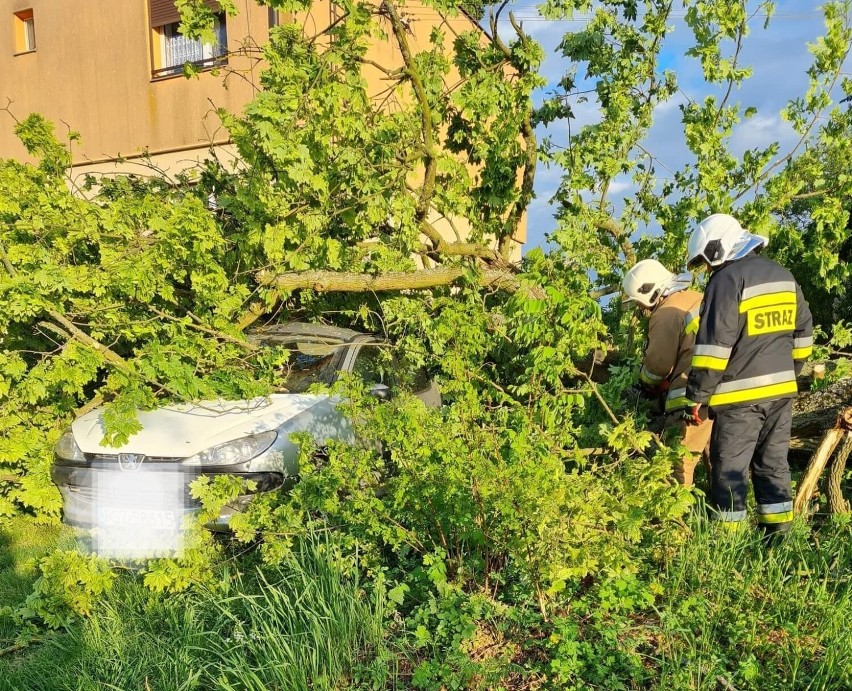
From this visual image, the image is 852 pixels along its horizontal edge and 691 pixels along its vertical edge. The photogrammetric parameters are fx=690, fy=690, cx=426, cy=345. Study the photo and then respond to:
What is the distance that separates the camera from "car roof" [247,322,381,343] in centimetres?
559

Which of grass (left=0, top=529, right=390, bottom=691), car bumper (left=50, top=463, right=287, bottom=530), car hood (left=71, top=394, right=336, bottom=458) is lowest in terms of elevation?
grass (left=0, top=529, right=390, bottom=691)

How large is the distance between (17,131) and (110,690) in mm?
4880

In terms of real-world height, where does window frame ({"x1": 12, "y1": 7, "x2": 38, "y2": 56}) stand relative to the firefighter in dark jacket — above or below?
above

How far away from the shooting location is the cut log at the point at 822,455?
4.28 m

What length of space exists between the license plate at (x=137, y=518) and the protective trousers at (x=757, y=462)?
316 cm

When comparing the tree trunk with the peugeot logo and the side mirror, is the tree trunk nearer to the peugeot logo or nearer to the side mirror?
the side mirror

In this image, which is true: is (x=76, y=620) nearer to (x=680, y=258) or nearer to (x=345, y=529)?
(x=345, y=529)

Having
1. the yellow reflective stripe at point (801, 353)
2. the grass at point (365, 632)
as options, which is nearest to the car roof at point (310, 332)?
the grass at point (365, 632)

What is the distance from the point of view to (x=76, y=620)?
3.73 meters

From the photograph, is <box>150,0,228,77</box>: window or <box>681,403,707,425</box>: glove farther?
<box>150,0,228,77</box>: window

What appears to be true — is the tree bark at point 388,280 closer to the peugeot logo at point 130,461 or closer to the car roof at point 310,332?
the car roof at point 310,332

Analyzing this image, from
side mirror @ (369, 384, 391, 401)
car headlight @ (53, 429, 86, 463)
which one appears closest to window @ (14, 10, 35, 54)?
car headlight @ (53, 429, 86, 463)

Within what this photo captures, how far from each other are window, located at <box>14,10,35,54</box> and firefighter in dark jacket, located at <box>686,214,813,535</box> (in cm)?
1453

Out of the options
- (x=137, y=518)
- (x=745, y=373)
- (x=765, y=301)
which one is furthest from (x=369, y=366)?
Result: (x=765, y=301)
